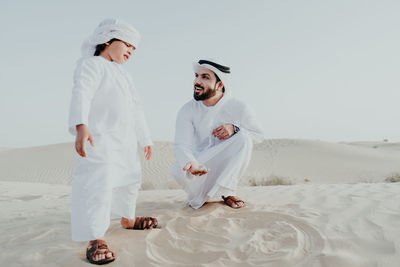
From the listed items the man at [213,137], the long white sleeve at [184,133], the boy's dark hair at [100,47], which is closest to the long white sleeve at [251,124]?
the man at [213,137]

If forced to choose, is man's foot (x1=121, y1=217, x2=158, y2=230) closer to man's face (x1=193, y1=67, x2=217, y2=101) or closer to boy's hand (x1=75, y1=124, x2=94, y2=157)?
boy's hand (x1=75, y1=124, x2=94, y2=157)

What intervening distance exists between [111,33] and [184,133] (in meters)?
1.50

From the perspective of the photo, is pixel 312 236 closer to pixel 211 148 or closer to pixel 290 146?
pixel 211 148

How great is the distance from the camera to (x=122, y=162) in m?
2.41

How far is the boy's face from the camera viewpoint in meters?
2.55

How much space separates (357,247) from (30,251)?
2363 millimetres

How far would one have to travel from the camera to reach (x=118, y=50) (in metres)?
2.56

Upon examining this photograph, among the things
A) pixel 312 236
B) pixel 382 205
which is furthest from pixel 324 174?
pixel 312 236

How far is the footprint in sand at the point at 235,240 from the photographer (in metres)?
2.06

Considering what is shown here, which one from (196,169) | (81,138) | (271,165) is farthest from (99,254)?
(271,165)

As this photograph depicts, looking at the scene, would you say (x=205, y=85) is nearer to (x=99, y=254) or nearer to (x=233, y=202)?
(x=233, y=202)

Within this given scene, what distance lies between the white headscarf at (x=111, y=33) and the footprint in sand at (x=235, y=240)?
1.61 m

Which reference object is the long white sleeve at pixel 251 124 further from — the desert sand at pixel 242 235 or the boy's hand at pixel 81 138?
the boy's hand at pixel 81 138

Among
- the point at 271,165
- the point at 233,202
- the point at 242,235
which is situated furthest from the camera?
the point at 271,165
